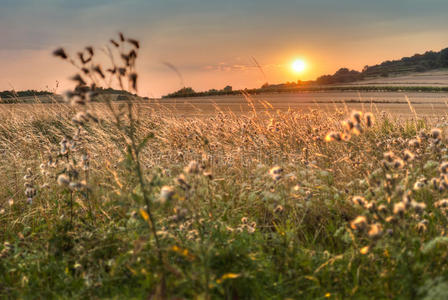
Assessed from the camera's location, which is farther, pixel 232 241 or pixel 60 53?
pixel 232 241

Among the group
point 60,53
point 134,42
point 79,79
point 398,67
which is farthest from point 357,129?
point 398,67

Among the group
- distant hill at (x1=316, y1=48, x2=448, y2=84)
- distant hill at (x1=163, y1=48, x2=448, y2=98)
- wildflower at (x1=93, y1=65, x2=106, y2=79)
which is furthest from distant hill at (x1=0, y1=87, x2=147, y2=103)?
distant hill at (x1=316, y1=48, x2=448, y2=84)

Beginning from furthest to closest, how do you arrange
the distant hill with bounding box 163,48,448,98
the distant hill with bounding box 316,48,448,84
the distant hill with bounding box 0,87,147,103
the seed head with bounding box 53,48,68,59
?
1. the distant hill with bounding box 316,48,448,84
2. the distant hill with bounding box 163,48,448,98
3. the distant hill with bounding box 0,87,147,103
4. the seed head with bounding box 53,48,68,59

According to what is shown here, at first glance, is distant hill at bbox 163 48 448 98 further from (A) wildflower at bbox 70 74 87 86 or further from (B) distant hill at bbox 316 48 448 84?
(A) wildflower at bbox 70 74 87 86

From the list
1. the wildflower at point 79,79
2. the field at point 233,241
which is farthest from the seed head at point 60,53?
the field at point 233,241

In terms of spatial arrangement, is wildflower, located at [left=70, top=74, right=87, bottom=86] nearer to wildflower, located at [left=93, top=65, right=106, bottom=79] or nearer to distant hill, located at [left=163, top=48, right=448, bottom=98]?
wildflower, located at [left=93, top=65, right=106, bottom=79]

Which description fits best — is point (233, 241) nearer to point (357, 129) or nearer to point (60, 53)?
point (357, 129)

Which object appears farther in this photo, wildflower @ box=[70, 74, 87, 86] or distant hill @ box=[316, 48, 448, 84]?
distant hill @ box=[316, 48, 448, 84]

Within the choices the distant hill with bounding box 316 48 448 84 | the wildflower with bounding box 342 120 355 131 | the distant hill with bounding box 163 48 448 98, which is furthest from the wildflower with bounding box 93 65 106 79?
the distant hill with bounding box 316 48 448 84

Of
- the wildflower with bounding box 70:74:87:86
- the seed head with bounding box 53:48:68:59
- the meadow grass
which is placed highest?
the seed head with bounding box 53:48:68:59

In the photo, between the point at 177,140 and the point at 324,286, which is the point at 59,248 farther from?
the point at 177,140

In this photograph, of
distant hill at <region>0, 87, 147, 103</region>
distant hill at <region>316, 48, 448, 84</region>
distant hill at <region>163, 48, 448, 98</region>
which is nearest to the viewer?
distant hill at <region>0, 87, 147, 103</region>

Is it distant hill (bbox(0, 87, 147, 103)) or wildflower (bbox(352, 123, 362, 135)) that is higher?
distant hill (bbox(0, 87, 147, 103))

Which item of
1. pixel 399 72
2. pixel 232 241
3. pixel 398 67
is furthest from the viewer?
pixel 398 67
